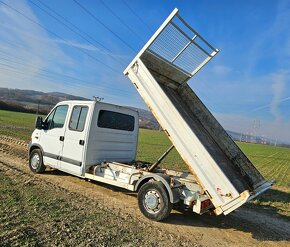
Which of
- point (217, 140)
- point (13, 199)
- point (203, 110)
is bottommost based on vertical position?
point (13, 199)

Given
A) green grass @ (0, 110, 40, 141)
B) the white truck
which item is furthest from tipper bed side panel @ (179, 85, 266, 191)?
green grass @ (0, 110, 40, 141)

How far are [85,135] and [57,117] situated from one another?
1.60 metres

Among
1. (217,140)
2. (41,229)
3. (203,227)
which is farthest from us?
(217,140)

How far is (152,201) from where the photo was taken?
634 centimetres

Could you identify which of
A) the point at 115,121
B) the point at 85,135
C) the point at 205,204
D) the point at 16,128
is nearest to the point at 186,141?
the point at 205,204

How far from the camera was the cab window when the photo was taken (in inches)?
347

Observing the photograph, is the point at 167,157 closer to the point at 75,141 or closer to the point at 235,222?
the point at 75,141

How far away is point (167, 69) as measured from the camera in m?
7.86

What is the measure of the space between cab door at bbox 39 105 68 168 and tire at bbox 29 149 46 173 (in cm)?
21

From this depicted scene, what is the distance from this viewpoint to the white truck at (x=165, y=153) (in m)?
5.72

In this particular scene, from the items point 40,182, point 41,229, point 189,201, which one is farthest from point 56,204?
point 189,201

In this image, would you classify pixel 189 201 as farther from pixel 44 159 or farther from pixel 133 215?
pixel 44 159

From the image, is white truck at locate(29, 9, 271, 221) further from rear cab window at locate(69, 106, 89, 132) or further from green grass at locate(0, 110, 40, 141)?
green grass at locate(0, 110, 40, 141)

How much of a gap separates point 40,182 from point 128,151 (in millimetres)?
2548
